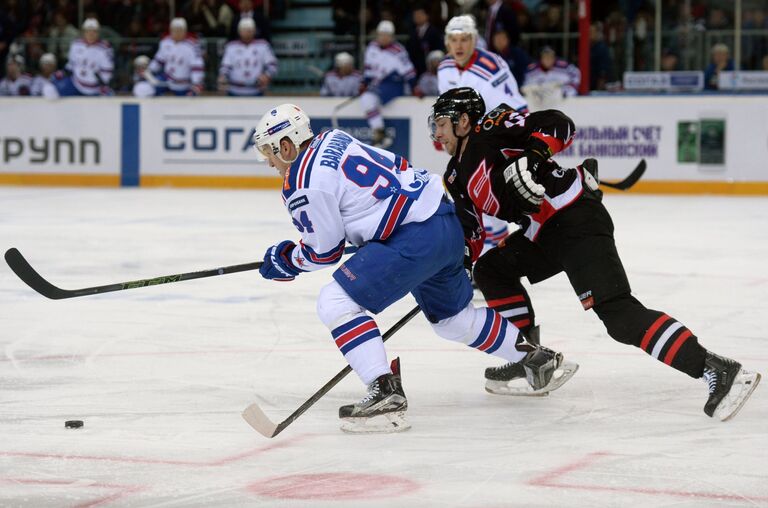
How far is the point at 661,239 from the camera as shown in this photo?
8219 millimetres

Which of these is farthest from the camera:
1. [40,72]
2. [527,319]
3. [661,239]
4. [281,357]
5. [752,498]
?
[40,72]

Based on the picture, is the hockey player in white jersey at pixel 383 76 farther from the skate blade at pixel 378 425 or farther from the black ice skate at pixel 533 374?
the skate blade at pixel 378 425

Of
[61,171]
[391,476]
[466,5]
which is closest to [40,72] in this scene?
[61,171]

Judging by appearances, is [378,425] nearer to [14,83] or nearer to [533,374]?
[533,374]

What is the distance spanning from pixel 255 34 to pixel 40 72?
259 cm

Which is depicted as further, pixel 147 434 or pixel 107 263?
pixel 107 263

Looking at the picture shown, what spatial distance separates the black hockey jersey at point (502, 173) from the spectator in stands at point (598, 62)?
836 centimetres

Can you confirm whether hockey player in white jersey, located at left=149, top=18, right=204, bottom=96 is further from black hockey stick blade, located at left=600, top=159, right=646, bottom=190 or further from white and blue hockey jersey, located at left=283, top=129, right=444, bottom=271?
white and blue hockey jersey, located at left=283, top=129, right=444, bottom=271

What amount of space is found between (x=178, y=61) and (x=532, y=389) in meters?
9.93

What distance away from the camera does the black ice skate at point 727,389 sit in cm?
355

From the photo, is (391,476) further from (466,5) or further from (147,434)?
(466,5)

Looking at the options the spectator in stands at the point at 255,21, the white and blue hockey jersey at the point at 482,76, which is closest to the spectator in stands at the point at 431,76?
the spectator in stands at the point at 255,21

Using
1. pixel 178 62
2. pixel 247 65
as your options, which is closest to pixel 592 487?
pixel 247 65

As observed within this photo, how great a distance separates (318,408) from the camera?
3781mm
